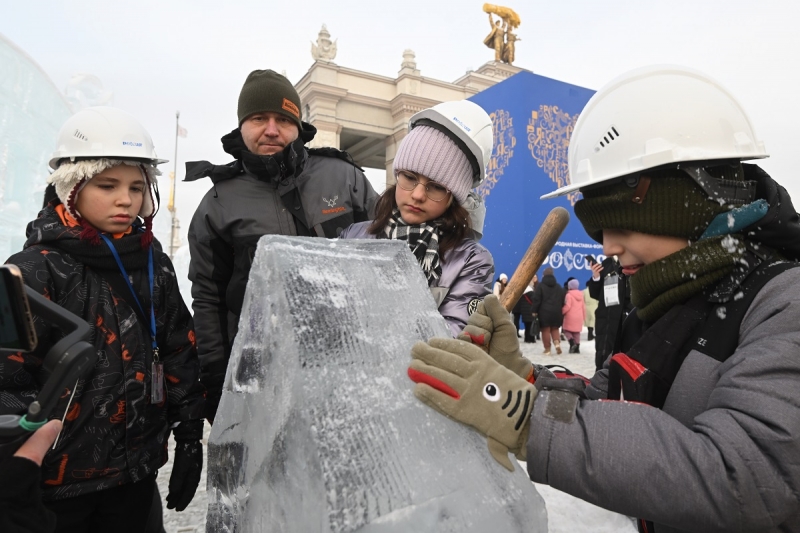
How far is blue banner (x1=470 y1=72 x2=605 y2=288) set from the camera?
42.4 ft

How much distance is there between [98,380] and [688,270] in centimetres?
174

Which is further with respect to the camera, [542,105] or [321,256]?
[542,105]

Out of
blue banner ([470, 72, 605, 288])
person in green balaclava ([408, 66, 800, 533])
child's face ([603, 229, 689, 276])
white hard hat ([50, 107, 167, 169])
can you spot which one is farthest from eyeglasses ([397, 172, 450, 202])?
blue banner ([470, 72, 605, 288])

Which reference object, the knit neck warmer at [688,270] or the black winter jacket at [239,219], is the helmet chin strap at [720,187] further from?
the black winter jacket at [239,219]

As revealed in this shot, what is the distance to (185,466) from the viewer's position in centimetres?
177

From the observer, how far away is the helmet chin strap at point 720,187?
1023 mm

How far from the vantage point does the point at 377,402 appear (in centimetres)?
81

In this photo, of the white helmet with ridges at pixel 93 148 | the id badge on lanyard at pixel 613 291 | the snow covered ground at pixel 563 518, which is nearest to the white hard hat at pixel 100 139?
the white helmet with ridges at pixel 93 148

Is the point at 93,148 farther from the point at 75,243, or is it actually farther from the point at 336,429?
the point at 336,429

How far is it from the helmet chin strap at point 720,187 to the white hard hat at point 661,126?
0.10 feet

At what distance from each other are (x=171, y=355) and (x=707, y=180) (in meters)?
1.85

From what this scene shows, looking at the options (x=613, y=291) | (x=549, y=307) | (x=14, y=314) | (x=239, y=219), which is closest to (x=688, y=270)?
(x=14, y=314)

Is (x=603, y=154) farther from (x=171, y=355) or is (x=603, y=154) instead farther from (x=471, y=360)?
(x=171, y=355)

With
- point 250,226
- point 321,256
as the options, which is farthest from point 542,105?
point 321,256
